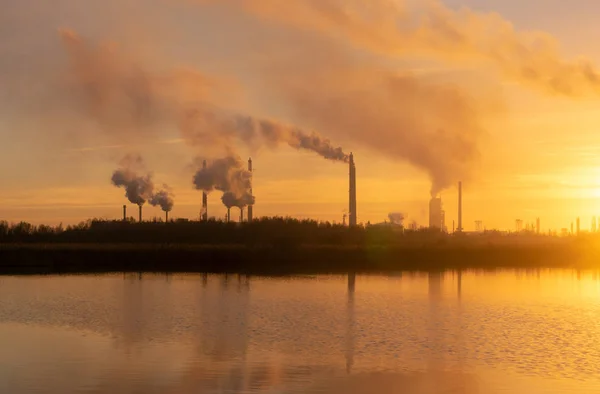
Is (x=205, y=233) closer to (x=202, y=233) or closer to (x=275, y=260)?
(x=202, y=233)

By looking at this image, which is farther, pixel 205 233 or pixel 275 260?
pixel 205 233

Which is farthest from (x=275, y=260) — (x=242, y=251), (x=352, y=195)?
(x=352, y=195)

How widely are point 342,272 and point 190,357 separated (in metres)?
48.6

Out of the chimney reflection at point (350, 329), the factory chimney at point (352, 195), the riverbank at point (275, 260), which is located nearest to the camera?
the chimney reflection at point (350, 329)

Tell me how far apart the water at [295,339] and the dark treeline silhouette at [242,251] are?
80.6 feet

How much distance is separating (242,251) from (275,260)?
5603 mm

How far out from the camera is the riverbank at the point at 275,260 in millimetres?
76750

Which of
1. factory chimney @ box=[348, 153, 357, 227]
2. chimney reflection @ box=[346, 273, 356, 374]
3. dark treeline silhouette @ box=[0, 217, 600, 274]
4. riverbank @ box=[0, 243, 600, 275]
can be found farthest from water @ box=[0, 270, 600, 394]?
factory chimney @ box=[348, 153, 357, 227]

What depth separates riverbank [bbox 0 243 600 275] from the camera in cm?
7675

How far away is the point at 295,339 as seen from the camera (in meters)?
30.4

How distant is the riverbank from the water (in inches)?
853

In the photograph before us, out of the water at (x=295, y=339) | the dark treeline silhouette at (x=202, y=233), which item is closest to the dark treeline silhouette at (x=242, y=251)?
the dark treeline silhouette at (x=202, y=233)

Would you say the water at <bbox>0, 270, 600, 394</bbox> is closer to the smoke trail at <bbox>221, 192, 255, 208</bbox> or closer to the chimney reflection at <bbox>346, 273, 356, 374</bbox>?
the chimney reflection at <bbox>346, 273, 356, 374</bbox>

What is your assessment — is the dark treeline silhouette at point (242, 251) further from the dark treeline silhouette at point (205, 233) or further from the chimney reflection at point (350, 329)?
the chimney reflection at point (350, 329)
